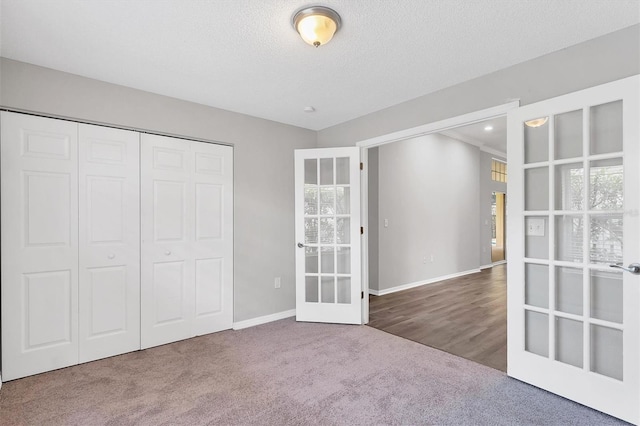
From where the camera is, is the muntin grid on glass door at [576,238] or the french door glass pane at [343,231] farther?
the french door glass pane at [343,231]

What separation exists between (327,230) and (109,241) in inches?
86.6

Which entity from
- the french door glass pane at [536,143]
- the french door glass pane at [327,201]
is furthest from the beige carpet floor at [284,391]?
the french door glass pane at [536,143]

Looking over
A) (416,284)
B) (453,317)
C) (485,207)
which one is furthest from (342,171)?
(485,207)

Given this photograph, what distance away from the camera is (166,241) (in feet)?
10.0

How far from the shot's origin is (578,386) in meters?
2.04

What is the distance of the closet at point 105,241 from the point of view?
237 centimetres

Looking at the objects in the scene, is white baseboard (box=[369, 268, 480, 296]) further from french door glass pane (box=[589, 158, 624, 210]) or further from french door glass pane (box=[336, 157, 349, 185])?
french door glass pane (box=[589, 158, 624, 210])

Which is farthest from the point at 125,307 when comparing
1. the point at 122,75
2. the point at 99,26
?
the point at 99,26

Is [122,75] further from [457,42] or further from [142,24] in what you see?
[457,42]

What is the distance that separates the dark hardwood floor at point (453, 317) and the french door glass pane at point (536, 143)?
5.63 feet

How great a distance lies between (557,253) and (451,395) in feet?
4.10

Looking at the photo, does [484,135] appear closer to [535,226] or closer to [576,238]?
[535,226]

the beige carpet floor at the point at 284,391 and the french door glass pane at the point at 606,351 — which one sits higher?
the french door glass pane at the point at 606,351

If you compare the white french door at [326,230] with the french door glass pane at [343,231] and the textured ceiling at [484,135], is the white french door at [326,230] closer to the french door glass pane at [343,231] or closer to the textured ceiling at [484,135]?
the french door glass pane at [343,231]
